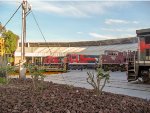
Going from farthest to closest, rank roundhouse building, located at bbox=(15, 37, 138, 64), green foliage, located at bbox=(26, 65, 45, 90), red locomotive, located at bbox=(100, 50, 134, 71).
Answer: roundhouse building, located at bbox=(15, 37, 138, 64) < red locomotive, located at bbox=(100, 50, 134, 71) < green foliage, located at bbox=(26, 65, 45, 90)

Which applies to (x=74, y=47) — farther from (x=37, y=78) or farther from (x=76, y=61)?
(x=37, y=78)

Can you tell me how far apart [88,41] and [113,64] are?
31.9 meters

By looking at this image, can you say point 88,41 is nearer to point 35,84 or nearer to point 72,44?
point 72,44

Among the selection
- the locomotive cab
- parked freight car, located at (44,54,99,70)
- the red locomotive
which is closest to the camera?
the locomotive cab

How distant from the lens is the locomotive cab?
20.7 meters

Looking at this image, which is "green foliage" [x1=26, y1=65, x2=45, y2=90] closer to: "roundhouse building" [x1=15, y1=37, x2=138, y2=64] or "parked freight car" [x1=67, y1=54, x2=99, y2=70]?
"parked freight car" [x1=67, y1=54, x2=99, y2=70]

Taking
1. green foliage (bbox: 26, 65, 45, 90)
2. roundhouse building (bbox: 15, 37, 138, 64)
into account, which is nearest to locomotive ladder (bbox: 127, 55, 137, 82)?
green foliage (bbox: 26, 65, 45, 90)

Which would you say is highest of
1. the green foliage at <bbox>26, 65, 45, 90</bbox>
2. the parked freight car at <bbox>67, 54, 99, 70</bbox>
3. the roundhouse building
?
the roundhouse building

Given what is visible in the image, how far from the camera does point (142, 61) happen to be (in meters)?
20.9

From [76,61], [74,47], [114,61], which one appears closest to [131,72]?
[114,61]

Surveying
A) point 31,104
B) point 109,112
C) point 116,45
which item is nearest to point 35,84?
point 31,104

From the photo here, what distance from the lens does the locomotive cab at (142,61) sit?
20688 mm

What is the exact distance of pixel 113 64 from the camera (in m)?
45.1

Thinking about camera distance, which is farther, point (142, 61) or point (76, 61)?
point (76, 61)
